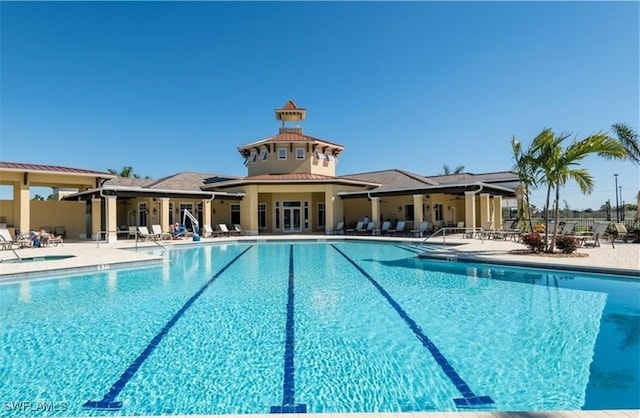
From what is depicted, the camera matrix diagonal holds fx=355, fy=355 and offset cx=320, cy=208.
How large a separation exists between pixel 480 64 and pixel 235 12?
1061cm

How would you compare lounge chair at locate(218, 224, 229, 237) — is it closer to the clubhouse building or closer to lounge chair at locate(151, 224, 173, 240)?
the clubhouse building

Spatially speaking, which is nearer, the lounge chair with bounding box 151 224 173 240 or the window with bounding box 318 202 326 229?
the lounge chair with bounding box 151 224 173 240

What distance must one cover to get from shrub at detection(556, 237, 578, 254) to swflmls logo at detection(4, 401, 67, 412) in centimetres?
1473

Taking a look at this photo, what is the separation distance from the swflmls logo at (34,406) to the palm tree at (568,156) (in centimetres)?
1449

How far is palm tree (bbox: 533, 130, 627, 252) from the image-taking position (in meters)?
12.1

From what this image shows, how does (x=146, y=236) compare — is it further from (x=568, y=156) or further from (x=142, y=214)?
(x=568, y=156)

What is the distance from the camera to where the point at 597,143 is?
39.7 feet

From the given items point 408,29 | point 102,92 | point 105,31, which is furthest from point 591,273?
point 102,92

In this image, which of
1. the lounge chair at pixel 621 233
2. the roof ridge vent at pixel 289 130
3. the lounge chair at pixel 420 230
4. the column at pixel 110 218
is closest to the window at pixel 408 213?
the lounge chair at pixel 420 230

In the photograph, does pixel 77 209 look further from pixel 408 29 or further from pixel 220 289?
pixel 408 29

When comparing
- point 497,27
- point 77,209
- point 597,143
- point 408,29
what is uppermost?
point 408,29

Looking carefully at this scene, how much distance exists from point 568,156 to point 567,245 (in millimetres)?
3191

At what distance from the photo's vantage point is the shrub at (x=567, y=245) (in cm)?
1271

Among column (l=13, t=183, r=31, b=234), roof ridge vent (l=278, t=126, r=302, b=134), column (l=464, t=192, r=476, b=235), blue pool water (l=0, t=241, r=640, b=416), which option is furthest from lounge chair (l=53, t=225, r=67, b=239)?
column (l=464, t=192, r=476, b=235)
